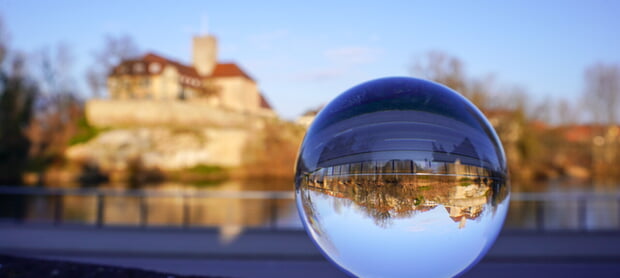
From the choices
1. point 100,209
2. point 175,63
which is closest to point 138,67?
point 175,63

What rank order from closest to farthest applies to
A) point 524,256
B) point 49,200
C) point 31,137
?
point 524,256
point 49,200
point 31,137

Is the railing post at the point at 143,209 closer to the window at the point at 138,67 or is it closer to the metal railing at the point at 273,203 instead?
the metal railing at the point at 273,203

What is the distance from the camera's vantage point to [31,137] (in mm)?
44812

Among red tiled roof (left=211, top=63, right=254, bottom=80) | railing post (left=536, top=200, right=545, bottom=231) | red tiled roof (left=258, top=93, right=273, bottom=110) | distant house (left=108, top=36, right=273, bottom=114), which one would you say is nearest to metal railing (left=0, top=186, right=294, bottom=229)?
railing post (left=536, top=200, right=545, bottom=231)

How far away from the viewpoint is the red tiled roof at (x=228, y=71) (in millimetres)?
86375

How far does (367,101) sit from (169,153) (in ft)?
165

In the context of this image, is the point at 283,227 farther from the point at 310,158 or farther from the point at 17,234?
the point at 310,158

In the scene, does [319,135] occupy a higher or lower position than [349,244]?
higher

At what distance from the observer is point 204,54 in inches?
3482

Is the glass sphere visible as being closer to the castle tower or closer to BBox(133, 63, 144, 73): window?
BBox(133, 63, 144, 73): window

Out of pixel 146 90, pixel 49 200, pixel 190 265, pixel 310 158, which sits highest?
pixel 146 90

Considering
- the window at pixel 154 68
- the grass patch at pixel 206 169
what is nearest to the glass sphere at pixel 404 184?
the grass patch at pixel 206 169

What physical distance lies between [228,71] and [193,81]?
936 centimetres

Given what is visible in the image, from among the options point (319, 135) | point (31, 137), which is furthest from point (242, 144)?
point (319, 135)
